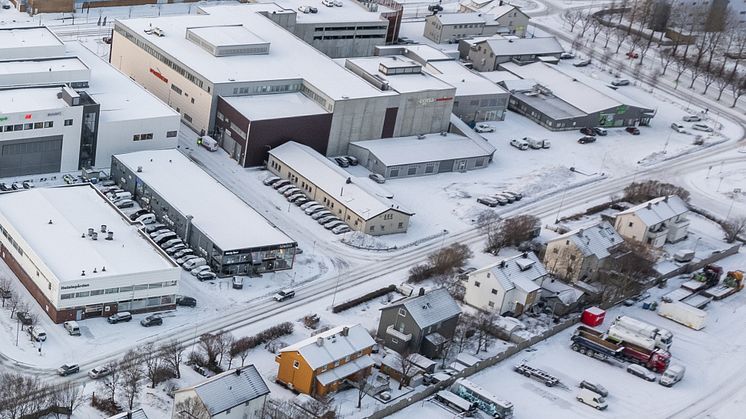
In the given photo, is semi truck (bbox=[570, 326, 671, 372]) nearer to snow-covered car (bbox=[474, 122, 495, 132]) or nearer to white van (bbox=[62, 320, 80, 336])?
white van (bbox=[62, 320, 80, 336])

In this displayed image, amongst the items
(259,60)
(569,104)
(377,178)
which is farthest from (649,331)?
(259,60)

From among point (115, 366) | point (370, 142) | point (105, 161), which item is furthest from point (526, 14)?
point (115, 366)

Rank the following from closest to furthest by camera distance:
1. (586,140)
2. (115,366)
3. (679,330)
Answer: (115,366), (679,330), (586,140)

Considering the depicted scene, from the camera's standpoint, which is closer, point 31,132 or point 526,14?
point 31,132

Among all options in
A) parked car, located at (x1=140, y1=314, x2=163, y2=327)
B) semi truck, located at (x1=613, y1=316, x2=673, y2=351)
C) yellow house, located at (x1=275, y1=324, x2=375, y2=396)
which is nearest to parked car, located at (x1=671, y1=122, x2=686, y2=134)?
semi truck, located at (x1=613, y1=316, x2=673, y2=351)

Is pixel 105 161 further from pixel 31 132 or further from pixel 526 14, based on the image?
pixel 526 14

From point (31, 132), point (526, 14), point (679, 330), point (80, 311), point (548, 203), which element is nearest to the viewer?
point (80, 311)

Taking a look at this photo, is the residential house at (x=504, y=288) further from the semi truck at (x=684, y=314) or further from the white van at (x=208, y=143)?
the white van at (x=208, y=143)
